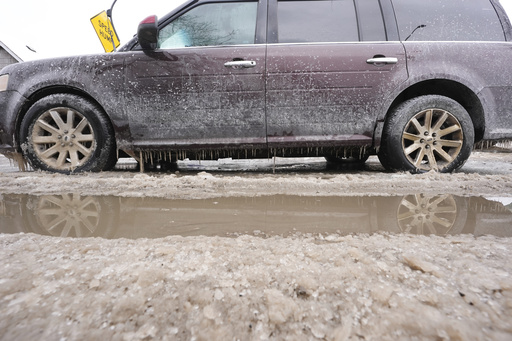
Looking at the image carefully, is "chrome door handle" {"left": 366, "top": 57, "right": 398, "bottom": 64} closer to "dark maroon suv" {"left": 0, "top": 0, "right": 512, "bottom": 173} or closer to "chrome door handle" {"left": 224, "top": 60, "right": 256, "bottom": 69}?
"dark maroon suv" {"left": 0, "top": 0, "right": 512, "bottom": 173}

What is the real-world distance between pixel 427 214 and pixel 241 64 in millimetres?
2033

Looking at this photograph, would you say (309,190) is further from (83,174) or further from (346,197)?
(83,174)

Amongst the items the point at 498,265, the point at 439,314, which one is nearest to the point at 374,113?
the point at 498,265

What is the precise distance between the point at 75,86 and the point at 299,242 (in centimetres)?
285

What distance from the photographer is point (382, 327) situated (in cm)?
64

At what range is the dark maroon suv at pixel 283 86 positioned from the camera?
268cm

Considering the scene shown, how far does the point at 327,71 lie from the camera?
8.75 feet

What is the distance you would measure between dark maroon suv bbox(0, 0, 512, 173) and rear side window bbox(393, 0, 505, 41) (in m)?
0.01

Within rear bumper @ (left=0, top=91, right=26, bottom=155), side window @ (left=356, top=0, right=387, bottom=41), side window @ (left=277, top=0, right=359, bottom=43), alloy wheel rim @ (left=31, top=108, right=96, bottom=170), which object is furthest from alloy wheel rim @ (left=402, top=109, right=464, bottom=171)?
rear bumper @ (left=0, top=91, right=26, bottom=155)

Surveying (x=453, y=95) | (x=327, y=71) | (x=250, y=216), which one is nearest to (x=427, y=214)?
(x=250, y=216)

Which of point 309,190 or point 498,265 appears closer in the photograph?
point 498,265

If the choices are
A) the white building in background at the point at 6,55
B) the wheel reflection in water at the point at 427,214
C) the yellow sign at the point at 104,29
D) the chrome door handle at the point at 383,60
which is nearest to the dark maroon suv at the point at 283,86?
the chrome door handle at the point at 383,60

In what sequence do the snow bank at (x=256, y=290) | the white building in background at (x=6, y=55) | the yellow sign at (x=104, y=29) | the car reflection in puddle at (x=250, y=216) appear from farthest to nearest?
the white building in background at (x=6, y=55)
the yellow sign at (x=104, y=29)
the car reflection in puddle at (x=250, y=216)
the snow bank at (x=256, y=290)

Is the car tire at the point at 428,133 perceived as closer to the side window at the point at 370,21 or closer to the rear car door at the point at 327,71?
the rear car door at the point at 327,71
